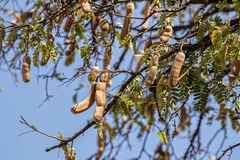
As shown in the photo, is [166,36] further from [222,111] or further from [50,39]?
[222,111]

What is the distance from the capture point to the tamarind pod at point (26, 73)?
2988mm

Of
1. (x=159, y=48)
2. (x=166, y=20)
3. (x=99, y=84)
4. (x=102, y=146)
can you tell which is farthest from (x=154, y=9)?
(x=102, y=146)

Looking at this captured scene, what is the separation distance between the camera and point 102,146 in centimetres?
401

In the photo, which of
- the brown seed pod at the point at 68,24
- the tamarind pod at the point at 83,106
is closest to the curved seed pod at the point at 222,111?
the brown seed pod at the point at 68,24

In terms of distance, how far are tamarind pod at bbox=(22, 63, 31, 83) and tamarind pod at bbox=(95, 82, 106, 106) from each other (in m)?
0.47

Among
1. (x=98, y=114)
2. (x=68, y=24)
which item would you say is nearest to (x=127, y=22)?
(x=98, y=114)

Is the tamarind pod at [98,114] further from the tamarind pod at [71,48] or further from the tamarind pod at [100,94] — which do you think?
the tamarind pod at [71,48]

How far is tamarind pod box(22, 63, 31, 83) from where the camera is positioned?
299cm

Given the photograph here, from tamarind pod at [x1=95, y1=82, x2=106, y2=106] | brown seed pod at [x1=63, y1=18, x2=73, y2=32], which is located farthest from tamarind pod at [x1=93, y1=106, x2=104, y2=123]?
brown seed pod at [x1=63, y1=18, x2=73, y2=32]

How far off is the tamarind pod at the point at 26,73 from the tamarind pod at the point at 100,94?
471 millimetres

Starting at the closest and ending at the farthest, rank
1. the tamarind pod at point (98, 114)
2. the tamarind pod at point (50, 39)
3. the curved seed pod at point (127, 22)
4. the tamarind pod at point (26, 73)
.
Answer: the tamarind pod at point (98, 114), the curved seed pod at point (127, 22), the tamarind pod at point (26, 73), the tamarind pod at point (50, 39)

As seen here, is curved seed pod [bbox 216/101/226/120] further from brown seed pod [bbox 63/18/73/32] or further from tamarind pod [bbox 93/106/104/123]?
tamarind pod [bbox 93/106/104/123]

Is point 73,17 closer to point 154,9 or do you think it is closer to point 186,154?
point 154,9

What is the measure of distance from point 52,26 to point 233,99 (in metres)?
0.99
